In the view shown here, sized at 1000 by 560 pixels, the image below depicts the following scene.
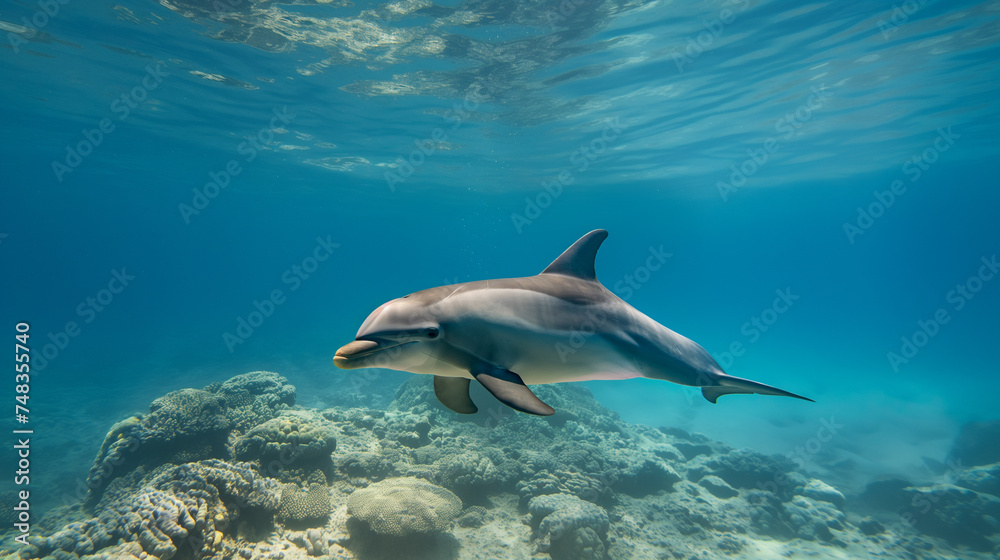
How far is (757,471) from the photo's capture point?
10570 millimetres

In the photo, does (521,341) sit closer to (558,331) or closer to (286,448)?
(558,331)

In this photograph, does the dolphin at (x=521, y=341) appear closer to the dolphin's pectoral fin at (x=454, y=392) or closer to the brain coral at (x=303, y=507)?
the dolphin's pectoral fin at (x=454, y=392)

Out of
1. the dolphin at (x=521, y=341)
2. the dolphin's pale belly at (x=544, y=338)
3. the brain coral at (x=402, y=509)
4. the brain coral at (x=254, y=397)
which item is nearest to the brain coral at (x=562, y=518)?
the brain coral at (x=402, y=509)

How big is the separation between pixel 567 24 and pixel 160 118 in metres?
20.2

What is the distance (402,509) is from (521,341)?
4.40m

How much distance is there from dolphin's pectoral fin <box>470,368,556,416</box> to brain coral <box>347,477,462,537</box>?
426 cm

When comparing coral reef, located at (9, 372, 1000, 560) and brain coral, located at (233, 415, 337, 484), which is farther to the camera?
brain coral, located at (233, 415, 337, 484)

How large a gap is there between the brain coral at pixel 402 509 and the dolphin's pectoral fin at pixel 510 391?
4.26 meters

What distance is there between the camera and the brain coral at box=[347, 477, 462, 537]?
522 centimetres

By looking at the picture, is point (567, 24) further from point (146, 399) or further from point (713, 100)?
point (146, 399)

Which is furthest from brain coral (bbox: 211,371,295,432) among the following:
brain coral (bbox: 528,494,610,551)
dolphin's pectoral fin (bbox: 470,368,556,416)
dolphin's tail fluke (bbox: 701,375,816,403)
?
dolphin's tail fluke (bbox: 701,375,816,403)

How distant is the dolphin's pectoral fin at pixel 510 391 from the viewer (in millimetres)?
1779

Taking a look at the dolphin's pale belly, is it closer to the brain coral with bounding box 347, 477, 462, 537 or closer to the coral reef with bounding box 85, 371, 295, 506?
the brain coral with bounding box 347, 477, 462, 537

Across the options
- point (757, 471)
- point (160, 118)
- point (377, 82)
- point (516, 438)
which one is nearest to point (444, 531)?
point (516, 438)
